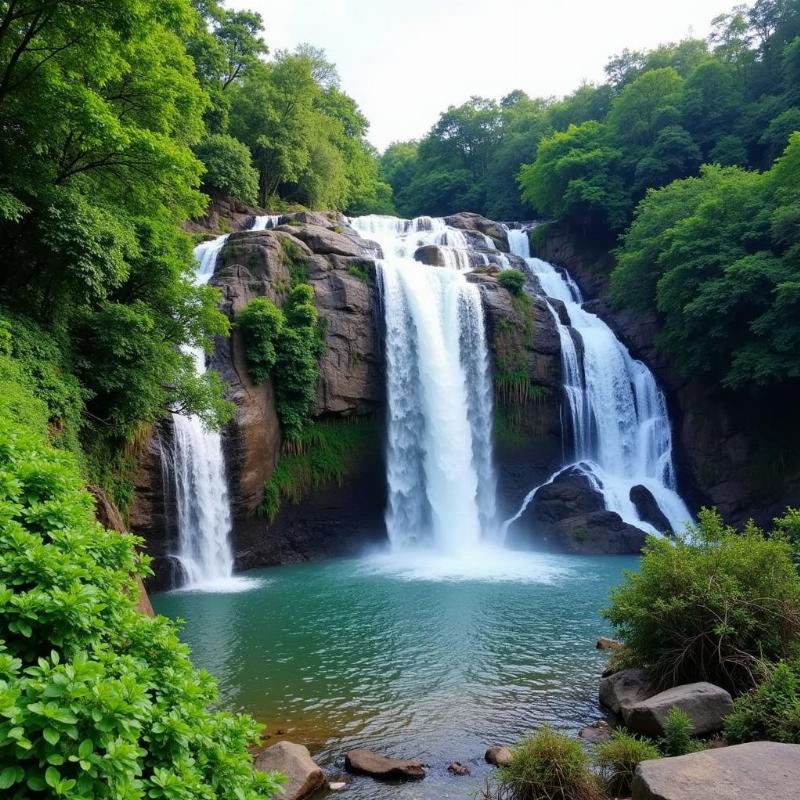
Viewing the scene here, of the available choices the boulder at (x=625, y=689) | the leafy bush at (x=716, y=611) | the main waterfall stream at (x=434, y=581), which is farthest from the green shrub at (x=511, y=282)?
the boulder at (x=625, y=689)

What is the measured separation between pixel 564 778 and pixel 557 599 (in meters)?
8.56

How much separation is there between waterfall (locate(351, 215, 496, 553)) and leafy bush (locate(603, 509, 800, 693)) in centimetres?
1346

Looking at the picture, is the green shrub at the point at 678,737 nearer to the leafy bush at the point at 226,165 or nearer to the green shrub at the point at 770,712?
the green shrub at the point at 770,712

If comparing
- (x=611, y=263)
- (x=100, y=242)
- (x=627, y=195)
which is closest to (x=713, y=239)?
(x=611, y=263)

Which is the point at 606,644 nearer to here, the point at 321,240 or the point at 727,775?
the point at 727,775

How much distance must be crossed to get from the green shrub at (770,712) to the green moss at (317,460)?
49.2ft

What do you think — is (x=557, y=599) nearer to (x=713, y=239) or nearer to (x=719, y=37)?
(x=713, y=239)

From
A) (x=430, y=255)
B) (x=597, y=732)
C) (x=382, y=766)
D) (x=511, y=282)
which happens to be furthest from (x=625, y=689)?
(x=430, y=255)

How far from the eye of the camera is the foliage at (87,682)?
97.2 inches

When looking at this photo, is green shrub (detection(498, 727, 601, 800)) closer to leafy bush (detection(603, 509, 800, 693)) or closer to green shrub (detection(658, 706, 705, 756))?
green shrub (detection(658, 706, 705, 756))

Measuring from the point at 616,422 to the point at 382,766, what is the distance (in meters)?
19.5

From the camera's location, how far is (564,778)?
5.34m

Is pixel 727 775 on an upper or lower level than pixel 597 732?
upper

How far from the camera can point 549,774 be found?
5340 mm
